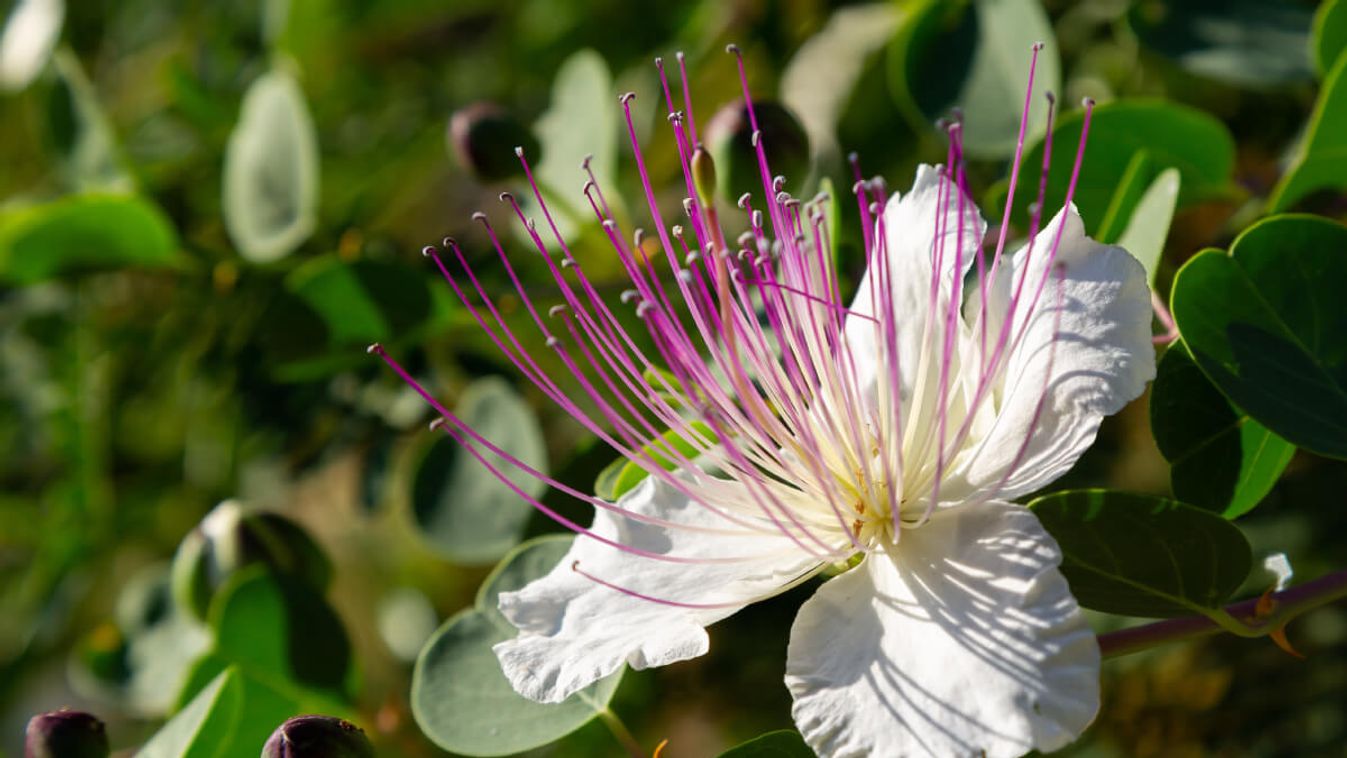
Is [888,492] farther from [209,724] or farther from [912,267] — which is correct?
[209,724]

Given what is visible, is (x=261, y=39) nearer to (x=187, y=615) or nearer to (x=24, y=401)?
(x=24, y=401)

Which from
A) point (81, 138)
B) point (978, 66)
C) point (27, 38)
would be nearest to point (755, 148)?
point (978, 66)

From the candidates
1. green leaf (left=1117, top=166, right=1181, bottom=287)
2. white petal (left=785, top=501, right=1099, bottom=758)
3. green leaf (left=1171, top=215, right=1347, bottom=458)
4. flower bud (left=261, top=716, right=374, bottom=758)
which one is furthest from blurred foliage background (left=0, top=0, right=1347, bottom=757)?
white petal (left=785, top=501, right=1099, bottom=758)

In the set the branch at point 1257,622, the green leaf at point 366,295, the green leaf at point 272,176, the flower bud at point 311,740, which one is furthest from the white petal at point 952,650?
the green leaf at point 272,176

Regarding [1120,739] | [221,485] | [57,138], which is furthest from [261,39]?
[1120,739]

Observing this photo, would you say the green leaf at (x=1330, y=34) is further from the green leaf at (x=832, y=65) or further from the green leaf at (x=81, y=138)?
the green leaf at (x=81, y=138)
